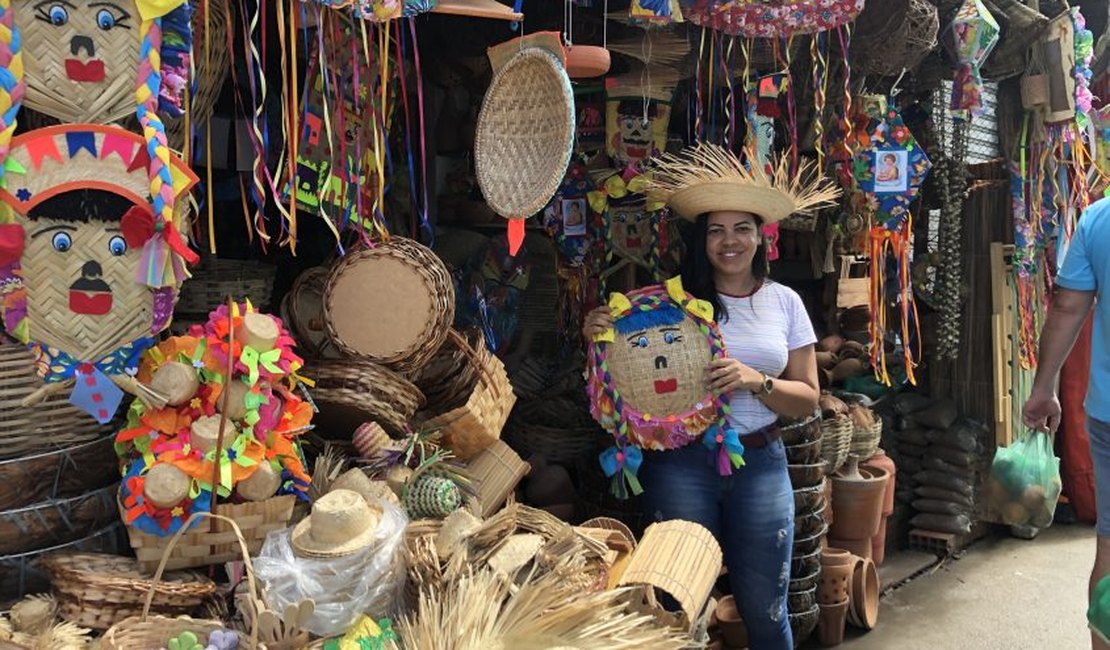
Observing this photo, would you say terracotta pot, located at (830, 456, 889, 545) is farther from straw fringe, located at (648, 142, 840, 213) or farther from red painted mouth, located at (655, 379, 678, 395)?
red painted mouth, located at (655, 379, 678, 395)

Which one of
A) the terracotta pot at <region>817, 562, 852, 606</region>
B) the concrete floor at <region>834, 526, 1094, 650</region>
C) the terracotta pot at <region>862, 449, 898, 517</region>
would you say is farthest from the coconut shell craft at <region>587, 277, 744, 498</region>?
the terracotta pot at <region>862, 449, 898, 517</region>

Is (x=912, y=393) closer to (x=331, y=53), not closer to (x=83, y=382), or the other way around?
(x=331, y=53)

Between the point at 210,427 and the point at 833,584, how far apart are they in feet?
9.00

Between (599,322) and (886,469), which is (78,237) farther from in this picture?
(886,469)

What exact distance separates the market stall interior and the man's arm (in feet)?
2.15

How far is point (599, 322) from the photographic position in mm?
2557

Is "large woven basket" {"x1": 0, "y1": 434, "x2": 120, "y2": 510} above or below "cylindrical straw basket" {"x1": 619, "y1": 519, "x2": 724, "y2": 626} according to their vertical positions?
above

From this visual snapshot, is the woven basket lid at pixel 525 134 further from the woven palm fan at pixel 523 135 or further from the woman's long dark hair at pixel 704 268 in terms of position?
the woman's long dark hair at pixel 704 268

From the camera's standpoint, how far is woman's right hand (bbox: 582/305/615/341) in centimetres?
255

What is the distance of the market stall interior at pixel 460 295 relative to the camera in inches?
67.2

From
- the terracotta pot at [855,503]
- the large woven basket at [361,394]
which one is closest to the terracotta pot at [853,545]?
the terracotta pot at [855,503]

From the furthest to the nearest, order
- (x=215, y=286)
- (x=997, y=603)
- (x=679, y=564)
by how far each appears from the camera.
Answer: (x=997, y=603)
(x=215, y=286)
(x=679, y=564)

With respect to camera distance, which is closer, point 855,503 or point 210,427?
point 210,427

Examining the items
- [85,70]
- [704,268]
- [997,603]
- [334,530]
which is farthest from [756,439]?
[997,603]
